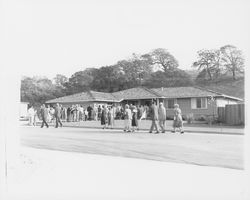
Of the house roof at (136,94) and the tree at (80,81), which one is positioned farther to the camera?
the tree at (80,81)

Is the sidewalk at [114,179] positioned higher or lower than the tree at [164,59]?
lower

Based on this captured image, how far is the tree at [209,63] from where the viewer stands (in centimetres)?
550

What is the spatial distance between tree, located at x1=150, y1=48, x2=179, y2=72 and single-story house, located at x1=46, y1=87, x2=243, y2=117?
49 cm

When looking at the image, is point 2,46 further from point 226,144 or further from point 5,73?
point 226,144

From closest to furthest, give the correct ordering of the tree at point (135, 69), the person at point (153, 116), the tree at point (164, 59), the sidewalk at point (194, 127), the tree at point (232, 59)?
the tree at point (232, 59) < the sidewalk at point (194, 127) < the tree at point (164, 59) < the tree at point (135, 69) < the person at point (153, 116)

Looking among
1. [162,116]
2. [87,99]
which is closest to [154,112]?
[162,116]

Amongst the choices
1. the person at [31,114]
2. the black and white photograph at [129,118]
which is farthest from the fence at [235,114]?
the person at [31,114]

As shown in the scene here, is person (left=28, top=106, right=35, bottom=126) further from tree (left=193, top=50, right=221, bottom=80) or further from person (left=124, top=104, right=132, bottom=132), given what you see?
tree (left=193, top=50, right=221, bottom=80)

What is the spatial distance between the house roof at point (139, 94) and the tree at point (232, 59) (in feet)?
2.45

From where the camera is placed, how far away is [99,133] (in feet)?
25.4

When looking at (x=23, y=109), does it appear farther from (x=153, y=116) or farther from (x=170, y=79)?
(x=170, y=79)

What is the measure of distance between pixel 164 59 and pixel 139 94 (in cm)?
116

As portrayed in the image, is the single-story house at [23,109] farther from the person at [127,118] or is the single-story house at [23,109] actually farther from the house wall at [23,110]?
the person at [127,118]

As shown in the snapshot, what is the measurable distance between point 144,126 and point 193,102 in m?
2.06
